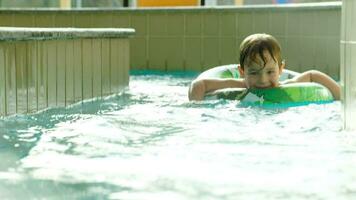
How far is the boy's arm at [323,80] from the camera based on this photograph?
473cm

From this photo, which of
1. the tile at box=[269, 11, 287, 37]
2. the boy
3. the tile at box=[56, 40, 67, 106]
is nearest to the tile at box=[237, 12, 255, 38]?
the tile at box=[269, 11, 287, 37]

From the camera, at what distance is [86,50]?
4633mm

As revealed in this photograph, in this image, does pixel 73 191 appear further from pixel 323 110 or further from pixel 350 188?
pixel 323 110

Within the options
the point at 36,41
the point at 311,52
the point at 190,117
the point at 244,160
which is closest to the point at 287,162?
the point at 244,160

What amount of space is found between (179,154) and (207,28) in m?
5.25

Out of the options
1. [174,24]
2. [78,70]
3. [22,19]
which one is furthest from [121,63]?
[22,19]

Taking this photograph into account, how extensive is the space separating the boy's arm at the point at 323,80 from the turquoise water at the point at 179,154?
55cm

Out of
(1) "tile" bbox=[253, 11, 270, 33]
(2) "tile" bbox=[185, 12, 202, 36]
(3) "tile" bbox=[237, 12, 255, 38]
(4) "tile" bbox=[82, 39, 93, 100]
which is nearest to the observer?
(4) "tile" bbox=[82, 39, 93, 100]

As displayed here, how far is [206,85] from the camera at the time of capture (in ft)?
14.8

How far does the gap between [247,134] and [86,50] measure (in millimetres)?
1831

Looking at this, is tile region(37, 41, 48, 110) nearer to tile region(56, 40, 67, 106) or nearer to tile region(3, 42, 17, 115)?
tile region(56, 40, 67, 106)

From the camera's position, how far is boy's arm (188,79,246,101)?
4.47m

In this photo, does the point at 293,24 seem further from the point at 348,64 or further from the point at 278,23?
the point at 348,64

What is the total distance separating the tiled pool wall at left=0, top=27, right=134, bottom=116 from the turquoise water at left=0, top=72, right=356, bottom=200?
115 millimetres
